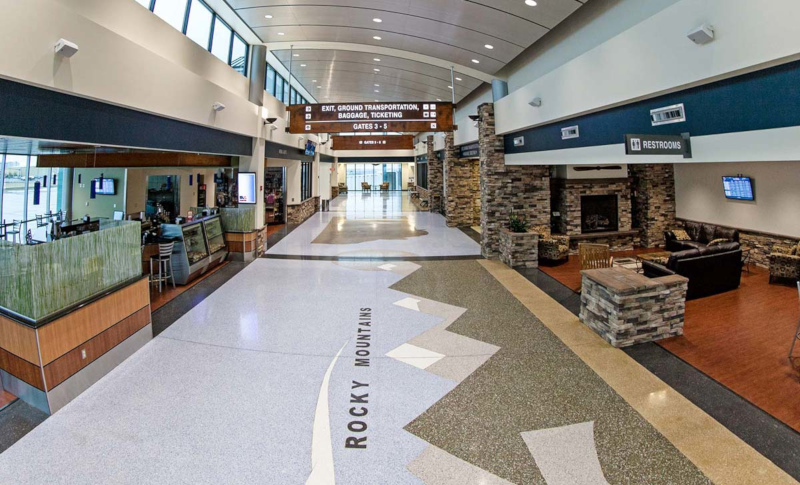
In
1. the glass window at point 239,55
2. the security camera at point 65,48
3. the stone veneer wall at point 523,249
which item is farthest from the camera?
the glass window at point 239,55

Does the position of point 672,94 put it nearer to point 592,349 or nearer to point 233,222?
point 592,349

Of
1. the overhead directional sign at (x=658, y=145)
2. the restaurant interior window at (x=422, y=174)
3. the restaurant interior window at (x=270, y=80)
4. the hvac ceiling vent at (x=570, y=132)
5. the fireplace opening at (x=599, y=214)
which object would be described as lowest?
the fireplace opening at (x=599, y=214)

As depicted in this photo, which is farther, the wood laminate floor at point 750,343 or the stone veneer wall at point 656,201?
the stone veneer wall at point 656,201

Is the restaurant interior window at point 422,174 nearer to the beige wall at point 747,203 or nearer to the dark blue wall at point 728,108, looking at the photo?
the beige wall at point 747,203

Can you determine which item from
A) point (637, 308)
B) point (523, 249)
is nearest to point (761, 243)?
point (523, 249)

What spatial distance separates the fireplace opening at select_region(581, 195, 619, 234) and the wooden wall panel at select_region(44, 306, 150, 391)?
10.9 meters

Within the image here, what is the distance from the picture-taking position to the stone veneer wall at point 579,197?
10.9m

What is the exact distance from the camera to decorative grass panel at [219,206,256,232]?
10.4 m

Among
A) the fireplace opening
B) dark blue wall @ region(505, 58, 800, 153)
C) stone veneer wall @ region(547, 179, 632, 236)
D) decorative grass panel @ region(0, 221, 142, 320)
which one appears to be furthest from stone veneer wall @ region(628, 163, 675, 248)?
decorative grass panel @ region(0, 221, 142, 320)

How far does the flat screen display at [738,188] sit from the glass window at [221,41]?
13166 mm

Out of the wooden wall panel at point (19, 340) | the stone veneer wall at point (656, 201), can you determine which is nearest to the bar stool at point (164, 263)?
the wooden wall panel at point (19, 340)

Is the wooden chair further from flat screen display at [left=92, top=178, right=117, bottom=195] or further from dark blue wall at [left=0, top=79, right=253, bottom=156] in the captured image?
flat screen display at [left=92, top=178, right=117, bottom=195]

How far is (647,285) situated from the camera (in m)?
5.02

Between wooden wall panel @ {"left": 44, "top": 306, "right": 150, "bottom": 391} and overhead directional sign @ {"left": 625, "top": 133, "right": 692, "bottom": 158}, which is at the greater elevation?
overhead directional sign @ {"left": 625, "top": 133, "right": 692, "bottom": 158}
